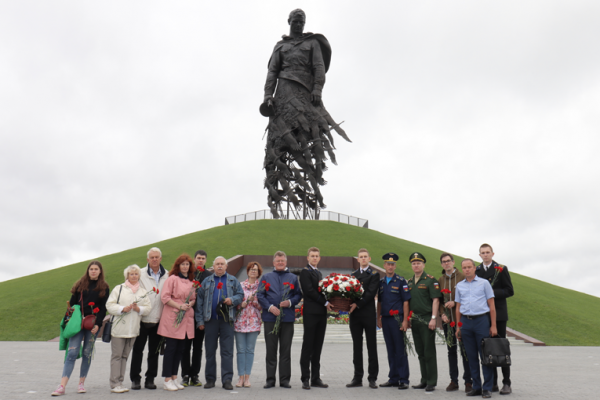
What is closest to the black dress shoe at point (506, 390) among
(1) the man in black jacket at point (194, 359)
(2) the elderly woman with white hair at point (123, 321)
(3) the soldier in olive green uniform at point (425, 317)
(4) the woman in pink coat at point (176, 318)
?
(3) the soldier in olive green uniform at point (425, 317)

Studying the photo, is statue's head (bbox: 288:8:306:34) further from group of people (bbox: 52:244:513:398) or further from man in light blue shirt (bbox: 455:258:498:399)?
man in light blue shirt (bbox: 455:258:498:399)

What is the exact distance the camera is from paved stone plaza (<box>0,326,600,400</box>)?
21.3 ft

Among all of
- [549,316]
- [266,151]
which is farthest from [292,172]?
[549,316]

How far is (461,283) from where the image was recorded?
276 inches

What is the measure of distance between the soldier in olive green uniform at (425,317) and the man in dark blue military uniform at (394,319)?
0.16m

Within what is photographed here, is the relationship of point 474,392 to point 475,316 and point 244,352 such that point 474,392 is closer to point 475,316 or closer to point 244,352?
point 475,316

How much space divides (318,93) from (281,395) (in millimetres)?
30153

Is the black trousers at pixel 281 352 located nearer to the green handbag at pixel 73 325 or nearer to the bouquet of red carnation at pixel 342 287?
the bouquet of red carnation at pixel 342 287

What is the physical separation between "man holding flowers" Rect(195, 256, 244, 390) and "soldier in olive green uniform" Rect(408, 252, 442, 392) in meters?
2.75

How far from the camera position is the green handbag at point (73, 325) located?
21.2 ft

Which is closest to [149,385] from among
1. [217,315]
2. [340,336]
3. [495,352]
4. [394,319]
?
[217,315]

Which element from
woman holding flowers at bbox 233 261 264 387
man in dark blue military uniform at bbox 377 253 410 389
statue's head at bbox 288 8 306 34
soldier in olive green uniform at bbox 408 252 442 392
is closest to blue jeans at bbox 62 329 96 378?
woman holding flowers at bbox 233 261 264 387

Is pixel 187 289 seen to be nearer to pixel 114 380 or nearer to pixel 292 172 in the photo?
pixel 114 380

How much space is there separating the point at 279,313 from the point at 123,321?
2.28m
